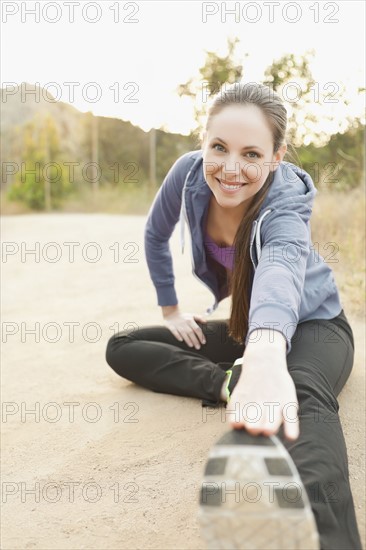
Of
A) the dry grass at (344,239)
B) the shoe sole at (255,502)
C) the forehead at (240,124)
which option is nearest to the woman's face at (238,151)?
the forehead at (240,124)

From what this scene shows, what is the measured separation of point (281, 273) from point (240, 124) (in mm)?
480

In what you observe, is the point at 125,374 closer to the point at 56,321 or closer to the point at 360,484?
the point at 360,484

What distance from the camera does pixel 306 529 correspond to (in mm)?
955

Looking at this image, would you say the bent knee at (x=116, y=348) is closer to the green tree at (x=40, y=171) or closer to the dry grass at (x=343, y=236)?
the dry grass at (x=343, y=236)

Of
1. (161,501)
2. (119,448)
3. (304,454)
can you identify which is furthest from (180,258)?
(304,454)

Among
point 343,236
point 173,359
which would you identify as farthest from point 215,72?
point 173,359

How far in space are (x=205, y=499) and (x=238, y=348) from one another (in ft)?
4.26

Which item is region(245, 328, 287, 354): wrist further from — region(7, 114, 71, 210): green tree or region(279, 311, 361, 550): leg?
region(7, 114, 71, 210): green tree

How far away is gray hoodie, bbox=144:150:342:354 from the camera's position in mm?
1348

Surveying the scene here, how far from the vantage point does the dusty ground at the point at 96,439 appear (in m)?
1.50


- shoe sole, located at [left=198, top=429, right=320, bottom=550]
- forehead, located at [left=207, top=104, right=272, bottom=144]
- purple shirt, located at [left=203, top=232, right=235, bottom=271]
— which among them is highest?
forehead, located at [left=207, top=104, right=272, bottom=144]

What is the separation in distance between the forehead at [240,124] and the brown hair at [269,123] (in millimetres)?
20

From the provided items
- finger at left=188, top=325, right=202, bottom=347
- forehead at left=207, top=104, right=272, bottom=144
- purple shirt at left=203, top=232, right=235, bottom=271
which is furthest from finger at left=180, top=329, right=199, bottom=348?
forehead at left=207, top=104, right=272, bottom=144

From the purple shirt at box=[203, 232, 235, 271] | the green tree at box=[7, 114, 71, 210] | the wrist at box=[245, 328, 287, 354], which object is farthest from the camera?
the green tree at box=[7, 114, 71, 210]
